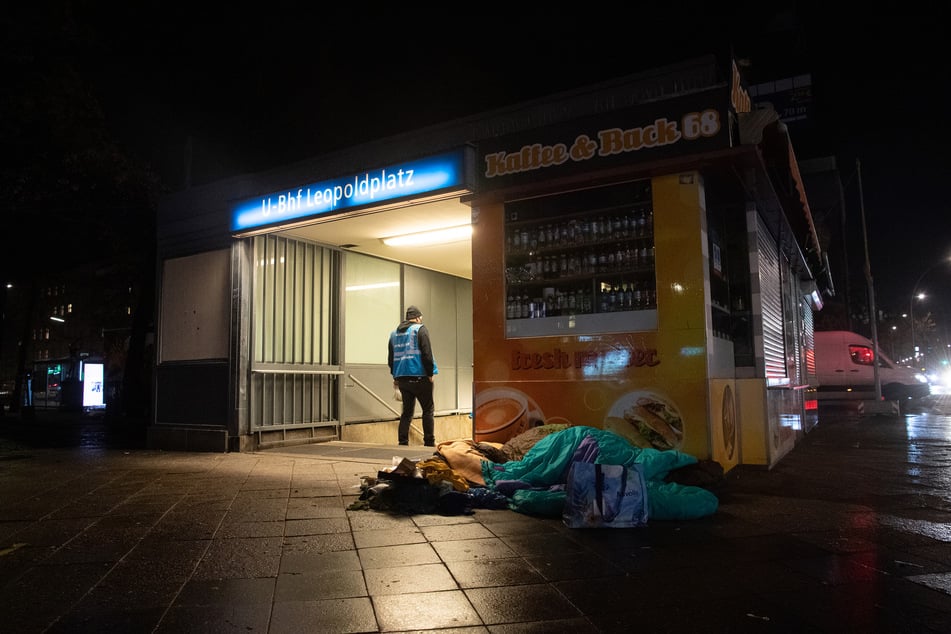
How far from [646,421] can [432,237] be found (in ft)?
16.6

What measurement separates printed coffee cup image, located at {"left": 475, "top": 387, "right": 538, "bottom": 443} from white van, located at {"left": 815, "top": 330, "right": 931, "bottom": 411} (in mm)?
18967

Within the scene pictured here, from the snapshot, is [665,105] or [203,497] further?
[665,105]

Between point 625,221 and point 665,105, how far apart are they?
1353 mm

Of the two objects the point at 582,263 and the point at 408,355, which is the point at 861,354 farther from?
the point at 408,355

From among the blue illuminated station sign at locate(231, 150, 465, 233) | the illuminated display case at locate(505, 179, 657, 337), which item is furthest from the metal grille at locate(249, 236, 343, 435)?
the illuminated display case at locate(505, 179, 657, 337)

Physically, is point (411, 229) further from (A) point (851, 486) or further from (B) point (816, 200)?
(B) point (816, 200)

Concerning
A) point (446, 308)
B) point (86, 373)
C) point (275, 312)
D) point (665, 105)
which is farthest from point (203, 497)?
point (86, 373)

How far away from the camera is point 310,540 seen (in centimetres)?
→ 455

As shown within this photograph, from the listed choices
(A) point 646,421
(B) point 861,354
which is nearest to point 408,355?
(A) point 646,421

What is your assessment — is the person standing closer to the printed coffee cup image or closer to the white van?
the printed coffee cup image

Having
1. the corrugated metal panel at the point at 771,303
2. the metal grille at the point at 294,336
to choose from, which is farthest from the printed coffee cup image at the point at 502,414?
the metal grille at the point at 294,336

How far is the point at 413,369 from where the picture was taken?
9.51 m

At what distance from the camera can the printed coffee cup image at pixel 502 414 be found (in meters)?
7.36

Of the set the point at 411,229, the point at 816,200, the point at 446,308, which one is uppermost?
the point at 816,200
